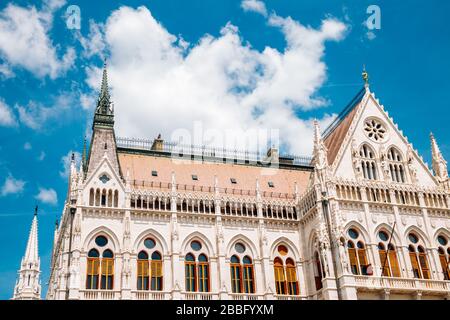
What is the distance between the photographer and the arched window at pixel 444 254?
4944 centimetres

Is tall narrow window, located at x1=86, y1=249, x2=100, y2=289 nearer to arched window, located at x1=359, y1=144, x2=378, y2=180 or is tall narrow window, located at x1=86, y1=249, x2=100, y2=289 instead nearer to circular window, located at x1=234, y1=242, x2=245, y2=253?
circular window, located at x1=234, y1=242, x2=245, y2=253

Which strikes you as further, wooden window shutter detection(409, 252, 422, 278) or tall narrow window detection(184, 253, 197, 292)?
Answer: wooden window shutter detection(409, 252, 422, 278)

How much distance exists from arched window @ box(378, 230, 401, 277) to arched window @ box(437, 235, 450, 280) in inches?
187

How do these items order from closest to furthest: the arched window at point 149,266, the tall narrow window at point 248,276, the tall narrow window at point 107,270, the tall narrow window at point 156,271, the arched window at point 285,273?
the tall narrow window at point 107,270
the arched window at point 149,266
the tall narrow window at point 156,271
the tall narrow window at point 248,276
the arched window at point 285,273

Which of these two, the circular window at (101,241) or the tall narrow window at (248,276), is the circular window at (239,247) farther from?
the circular window at (101,241)

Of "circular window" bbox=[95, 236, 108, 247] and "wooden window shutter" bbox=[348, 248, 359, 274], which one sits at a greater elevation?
"circular window" bbox=[95, 236, 108, 247]

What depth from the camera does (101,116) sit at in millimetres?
53500

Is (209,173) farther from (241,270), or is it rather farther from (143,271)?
(143,271)

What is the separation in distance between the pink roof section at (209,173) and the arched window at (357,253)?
28.2 feet

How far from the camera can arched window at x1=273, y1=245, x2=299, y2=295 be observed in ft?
158

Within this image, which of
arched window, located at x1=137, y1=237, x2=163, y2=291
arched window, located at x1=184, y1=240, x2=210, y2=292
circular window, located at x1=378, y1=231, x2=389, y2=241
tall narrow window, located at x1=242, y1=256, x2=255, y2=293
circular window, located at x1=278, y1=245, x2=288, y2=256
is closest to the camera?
arched window, located at x1=137, y1=237, x2=163, y2=291

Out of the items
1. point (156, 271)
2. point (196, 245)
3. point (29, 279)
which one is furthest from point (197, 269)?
point (29, 279)

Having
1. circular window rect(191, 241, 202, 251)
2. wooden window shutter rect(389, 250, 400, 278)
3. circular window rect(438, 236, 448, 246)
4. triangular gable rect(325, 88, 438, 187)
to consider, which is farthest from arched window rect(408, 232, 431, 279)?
circular window rect(191, 241, 202, 251)

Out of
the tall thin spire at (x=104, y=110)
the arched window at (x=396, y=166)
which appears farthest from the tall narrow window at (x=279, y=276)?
the tall thin spire at (x=104, y=110)
